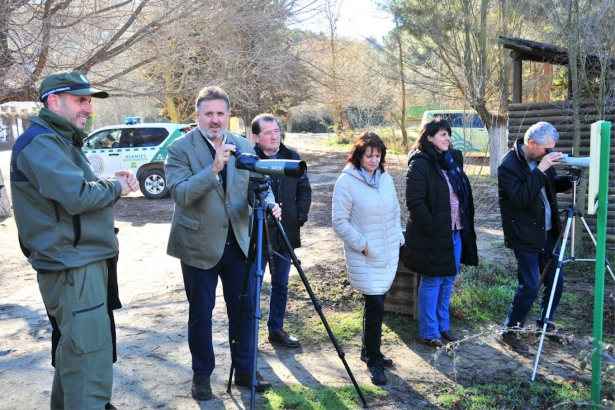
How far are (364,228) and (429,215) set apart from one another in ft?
2.06

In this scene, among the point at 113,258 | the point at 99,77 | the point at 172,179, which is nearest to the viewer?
the point at 113,258

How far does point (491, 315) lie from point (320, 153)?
24.1 meters

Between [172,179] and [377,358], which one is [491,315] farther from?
[172,179]

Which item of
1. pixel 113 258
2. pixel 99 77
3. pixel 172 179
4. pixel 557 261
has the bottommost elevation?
pixel 557 261

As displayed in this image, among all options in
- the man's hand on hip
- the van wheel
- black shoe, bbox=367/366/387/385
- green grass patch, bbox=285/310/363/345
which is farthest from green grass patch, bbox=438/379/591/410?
the van wheel

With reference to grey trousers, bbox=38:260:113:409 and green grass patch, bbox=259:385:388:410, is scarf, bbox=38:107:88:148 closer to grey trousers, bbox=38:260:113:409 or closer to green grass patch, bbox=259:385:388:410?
grey trousers, bbox=38:260:113:409

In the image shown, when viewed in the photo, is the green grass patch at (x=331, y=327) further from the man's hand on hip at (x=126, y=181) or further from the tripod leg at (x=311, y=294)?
the man's hand on hip at (x=126, y=181)

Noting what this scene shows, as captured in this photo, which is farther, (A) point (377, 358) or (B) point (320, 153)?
(B) point (320, 153)

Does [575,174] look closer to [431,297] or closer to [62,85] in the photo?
[431,297]

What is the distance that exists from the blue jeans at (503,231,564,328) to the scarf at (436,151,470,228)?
51cm

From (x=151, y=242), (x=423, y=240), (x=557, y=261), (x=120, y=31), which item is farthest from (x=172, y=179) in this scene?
(x=120, y=31)

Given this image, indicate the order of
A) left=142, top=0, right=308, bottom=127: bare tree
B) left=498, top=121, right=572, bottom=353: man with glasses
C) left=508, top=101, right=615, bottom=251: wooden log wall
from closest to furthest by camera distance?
1. left=498, top=121, right=572, bottom=353: man with glasses
2. left=508, top=101, right=615, bottom=251: wooden log wall
3. left=142, top=0, right=308, bottom=127: bare tree

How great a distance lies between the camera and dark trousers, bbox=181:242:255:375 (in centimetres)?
366

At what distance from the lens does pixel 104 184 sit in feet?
9.58
